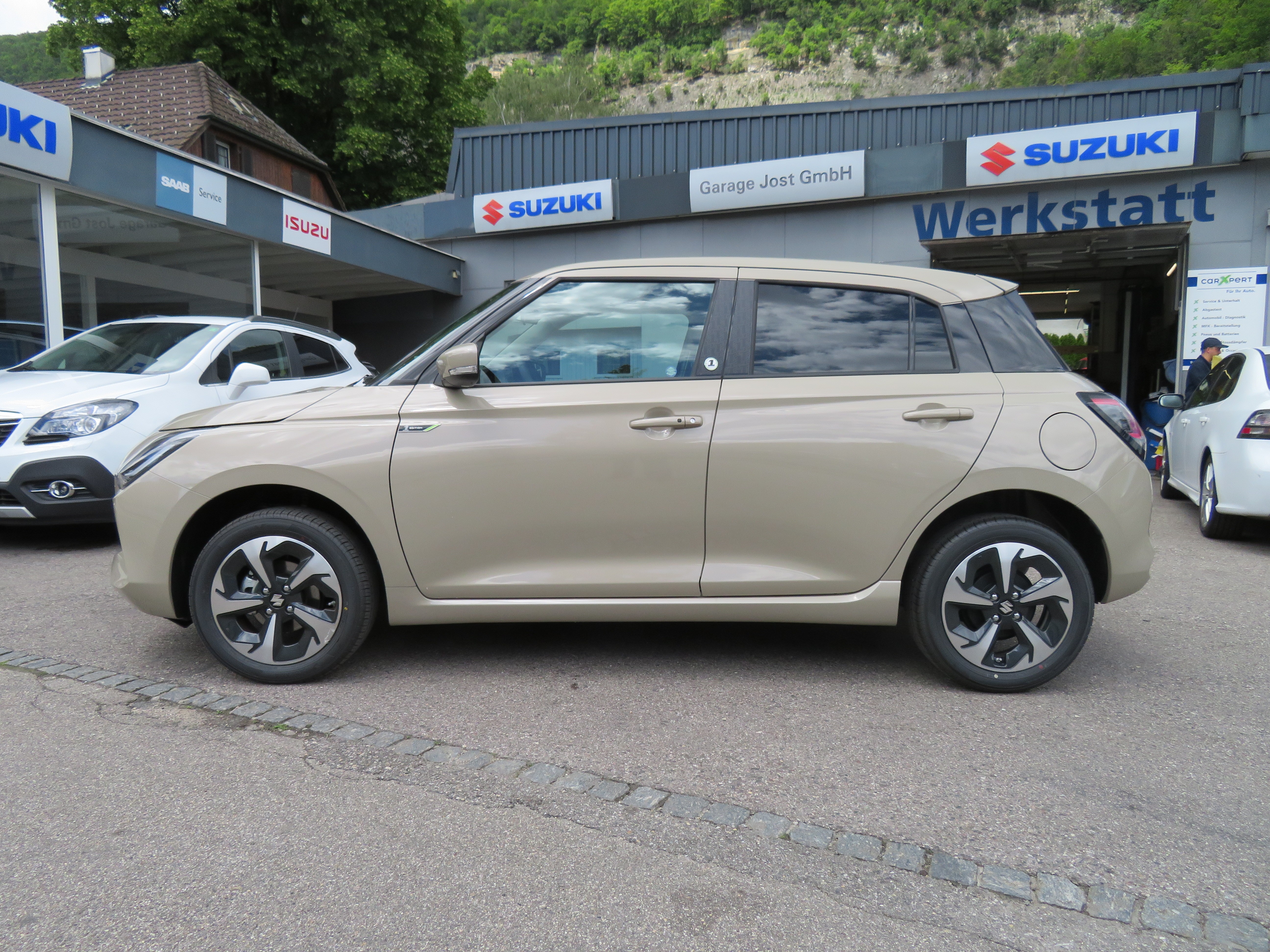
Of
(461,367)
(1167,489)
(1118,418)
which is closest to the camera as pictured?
(461,367)

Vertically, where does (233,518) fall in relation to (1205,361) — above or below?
below

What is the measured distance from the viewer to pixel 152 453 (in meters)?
3.77

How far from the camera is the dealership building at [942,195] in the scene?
39.7 feet

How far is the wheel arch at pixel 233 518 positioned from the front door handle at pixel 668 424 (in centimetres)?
115

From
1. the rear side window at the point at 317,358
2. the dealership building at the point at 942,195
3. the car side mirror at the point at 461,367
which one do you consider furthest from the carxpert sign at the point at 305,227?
the car side mirror at the point at 461,367

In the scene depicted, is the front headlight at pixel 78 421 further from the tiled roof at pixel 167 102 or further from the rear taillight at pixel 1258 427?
the tiled roof at pixel 167 102

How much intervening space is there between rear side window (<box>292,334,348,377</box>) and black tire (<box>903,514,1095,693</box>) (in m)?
6.32

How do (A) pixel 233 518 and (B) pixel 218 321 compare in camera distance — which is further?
(B) pixel 218 321

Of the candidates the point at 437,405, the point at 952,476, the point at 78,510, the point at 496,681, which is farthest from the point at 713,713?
the point at 78,510

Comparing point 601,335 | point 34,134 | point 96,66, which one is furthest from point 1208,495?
point 96,66

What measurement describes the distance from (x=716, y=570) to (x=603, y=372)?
2.98 ft

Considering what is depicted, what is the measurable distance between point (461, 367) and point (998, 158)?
11.6m

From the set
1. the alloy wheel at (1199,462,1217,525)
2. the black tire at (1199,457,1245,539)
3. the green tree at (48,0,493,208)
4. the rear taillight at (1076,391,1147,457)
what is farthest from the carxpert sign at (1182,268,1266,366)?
the green tree at (48,0,493,208)

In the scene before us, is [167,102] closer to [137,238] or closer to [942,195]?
[137,238]
